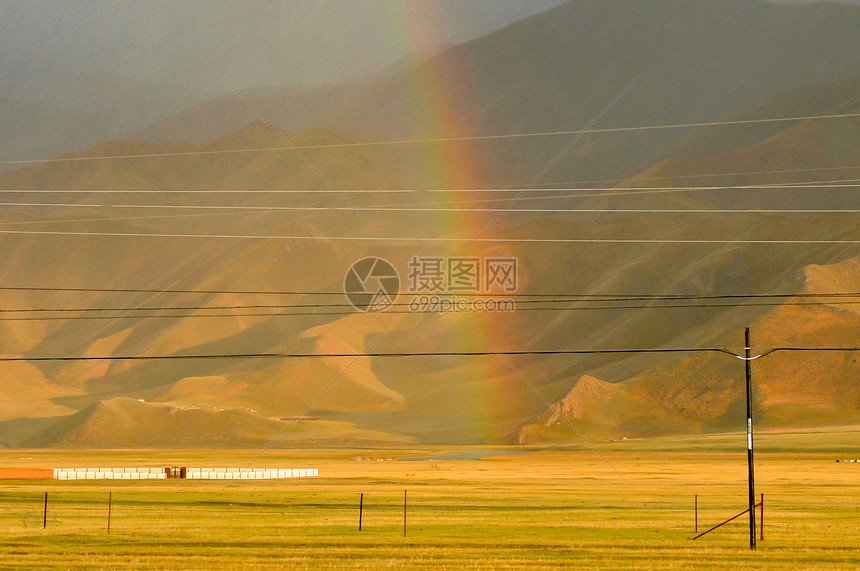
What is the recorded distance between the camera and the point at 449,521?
164 ft

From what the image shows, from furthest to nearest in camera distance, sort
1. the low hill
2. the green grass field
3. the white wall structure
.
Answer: the low hill < the white wall structure < the green grass field

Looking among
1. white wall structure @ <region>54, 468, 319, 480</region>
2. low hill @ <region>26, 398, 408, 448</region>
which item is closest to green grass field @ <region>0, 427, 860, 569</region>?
white wall structure @ <region>54, 468, 319, 480</region>

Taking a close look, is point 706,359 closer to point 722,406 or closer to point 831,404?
point 722,406

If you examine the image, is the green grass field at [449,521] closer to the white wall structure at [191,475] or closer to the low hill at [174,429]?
the white wall structure at [191,475]

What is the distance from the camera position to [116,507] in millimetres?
56375

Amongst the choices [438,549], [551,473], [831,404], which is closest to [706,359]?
[831,404]

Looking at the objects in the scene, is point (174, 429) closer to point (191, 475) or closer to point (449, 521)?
point (191, 475)

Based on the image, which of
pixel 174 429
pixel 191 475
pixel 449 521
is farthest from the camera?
pixel 174 429

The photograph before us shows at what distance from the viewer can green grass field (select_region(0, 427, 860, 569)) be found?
37.4 m

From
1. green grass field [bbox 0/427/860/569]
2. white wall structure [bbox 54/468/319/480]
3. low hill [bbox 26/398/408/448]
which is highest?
low hill [bbox 26/398/408/448]

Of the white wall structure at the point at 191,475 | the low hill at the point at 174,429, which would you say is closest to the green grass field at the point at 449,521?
the white wall structure at the point at 191,475

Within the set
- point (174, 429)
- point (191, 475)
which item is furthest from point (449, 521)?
point (174, 429)

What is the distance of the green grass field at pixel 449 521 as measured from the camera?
3738 centimetres

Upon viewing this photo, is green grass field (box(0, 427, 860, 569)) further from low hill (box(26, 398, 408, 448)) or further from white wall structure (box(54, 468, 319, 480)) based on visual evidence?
low hill (box(26, 398, 408, 448))
